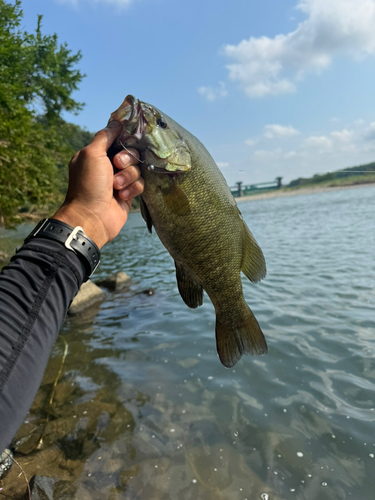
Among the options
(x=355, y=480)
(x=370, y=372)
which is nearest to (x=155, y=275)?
(x=370, y=372)

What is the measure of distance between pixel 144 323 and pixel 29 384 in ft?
23.4

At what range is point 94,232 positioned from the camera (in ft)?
6.19

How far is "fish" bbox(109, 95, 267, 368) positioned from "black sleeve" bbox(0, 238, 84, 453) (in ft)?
2.55

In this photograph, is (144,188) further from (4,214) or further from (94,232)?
(4,214)

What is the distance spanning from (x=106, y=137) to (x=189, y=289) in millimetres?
1176

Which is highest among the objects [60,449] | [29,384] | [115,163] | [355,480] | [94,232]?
[115,163]

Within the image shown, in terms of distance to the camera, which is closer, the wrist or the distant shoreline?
the wrist

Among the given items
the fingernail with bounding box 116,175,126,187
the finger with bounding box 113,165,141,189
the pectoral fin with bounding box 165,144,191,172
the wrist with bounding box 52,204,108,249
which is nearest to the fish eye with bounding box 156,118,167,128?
the pectoral fin with bounding box 165,144,191,172

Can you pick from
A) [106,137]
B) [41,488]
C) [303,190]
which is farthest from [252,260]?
[303,190]

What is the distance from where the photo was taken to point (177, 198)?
2125 millimetres

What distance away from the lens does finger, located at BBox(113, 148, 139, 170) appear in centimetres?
204

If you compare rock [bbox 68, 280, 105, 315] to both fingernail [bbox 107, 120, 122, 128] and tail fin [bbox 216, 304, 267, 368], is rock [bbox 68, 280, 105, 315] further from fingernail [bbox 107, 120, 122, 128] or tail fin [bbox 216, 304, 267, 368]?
fingernail [bbox 107, 120, 122, 128]

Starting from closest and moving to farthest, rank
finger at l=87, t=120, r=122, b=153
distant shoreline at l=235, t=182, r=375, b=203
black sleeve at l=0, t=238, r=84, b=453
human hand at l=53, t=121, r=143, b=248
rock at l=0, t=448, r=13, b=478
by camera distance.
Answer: black sleeve at l=0, t=238, r=84, b=453
human hand at l=53, t=121, r=143, b=248
finger at l=87, t=120, r=122, b=153
rock at l=0, t=448, r=13, b=478
distant shoreline at l=235, t=182, r=375, b=203

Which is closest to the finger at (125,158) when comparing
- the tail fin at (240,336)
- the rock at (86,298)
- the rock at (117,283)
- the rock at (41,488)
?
the tail fin at (240,336)
